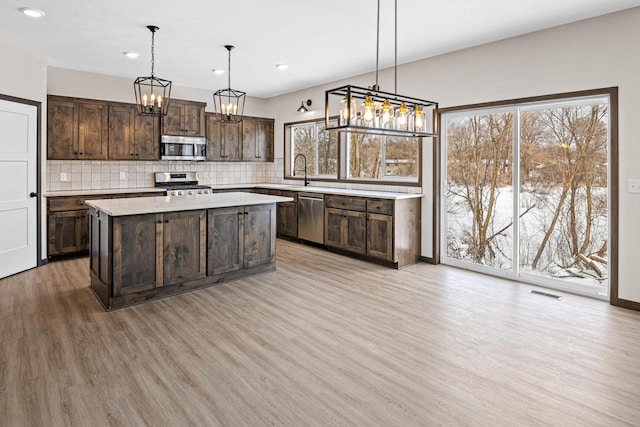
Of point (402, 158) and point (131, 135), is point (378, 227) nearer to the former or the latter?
point (402, 158)

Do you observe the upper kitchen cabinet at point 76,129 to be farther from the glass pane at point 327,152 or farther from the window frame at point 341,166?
the glass pane at point 327,152

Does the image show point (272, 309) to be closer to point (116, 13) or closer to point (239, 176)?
point (116, 13)

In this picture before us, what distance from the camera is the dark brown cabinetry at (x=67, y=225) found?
5.27 m

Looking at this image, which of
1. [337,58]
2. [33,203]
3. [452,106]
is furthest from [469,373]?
[33,203]

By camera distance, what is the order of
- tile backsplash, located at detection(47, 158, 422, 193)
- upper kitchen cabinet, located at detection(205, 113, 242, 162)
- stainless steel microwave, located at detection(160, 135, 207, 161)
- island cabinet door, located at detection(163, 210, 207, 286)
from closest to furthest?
1. island cabinet door, located at detection(163, 210, 207, 286)
2. tile backsplash, located at detection(47, 158, 422, 193)
3. stainless steel microwave, located at detection(160, 135, 207, 161)
4. upper kitchen cabinet, located at detection(205, 113, 242, 162)

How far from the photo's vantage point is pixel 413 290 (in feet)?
13.8

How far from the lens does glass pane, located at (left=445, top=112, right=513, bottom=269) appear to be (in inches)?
182

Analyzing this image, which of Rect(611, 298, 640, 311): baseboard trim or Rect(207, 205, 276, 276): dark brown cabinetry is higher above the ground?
Rect(207, 205, 276, 276): dark brown cabinetry

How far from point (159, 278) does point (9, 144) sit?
8.51 ft

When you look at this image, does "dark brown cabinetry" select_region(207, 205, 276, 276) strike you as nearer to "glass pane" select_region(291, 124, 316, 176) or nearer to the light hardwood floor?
the light hardwood floor

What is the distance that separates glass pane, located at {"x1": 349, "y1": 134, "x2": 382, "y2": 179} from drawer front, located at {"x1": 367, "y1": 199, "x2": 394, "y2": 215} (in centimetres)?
89

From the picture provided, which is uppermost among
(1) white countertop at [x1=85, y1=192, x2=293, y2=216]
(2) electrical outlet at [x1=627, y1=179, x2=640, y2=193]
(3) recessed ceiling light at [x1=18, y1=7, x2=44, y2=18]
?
(3) recessed ceiling light at [x1=18, y1=7, x2=44, y2=18]

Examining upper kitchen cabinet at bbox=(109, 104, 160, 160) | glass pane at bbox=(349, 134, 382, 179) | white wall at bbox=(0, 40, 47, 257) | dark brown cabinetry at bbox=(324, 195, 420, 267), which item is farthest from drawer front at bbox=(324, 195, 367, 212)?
white wall at bbox=(0, 40, 47, 257)

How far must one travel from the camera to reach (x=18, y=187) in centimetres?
474
